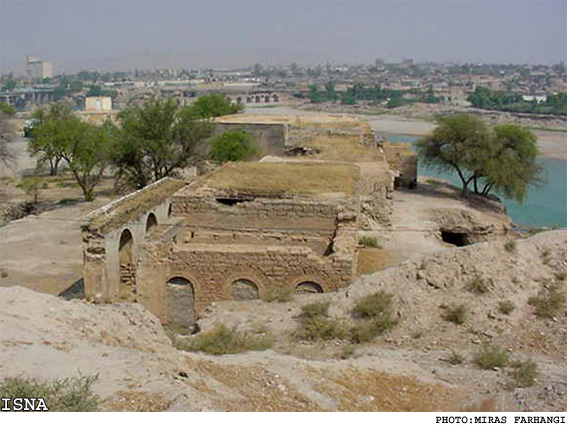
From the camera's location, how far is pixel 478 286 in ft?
31.0

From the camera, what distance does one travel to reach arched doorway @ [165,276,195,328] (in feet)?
39.2

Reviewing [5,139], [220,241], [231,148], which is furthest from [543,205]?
[5,139]

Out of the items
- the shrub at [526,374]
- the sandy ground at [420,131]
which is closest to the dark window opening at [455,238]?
the shrub at [526,374]

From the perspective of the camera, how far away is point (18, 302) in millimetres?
7480

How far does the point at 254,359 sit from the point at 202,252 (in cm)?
501

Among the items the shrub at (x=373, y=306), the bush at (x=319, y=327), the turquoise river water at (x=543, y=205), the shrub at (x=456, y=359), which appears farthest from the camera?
the turquoise river water at (x=543, y=205)

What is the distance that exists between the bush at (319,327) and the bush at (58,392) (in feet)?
13.4

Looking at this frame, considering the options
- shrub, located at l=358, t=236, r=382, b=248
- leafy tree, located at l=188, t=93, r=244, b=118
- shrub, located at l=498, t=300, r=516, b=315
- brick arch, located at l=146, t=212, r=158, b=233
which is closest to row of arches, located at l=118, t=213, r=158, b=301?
brick arch, located at l=146, t=212, r=158, b=233

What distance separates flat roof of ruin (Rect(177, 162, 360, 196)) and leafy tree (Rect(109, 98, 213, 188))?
8369 millimetres

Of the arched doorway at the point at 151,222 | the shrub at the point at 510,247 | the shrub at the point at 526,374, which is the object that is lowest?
the shrub at the point at 526,374

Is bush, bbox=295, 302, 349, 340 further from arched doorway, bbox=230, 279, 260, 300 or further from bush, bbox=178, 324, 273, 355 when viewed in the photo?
arched doorway, bbox=230, 279, 260, 300

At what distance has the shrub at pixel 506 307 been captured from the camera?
901 cm

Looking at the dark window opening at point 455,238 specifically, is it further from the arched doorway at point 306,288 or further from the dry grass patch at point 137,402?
the dry grass patch at point 137,402

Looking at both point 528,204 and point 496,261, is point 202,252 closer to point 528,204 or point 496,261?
point 496,261
